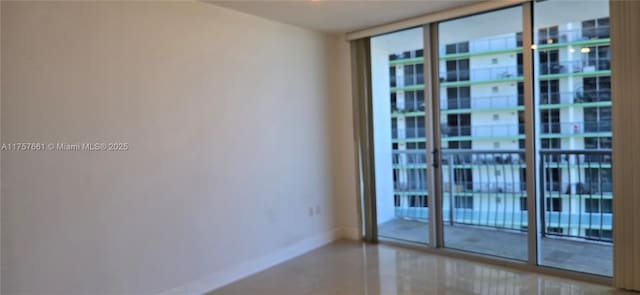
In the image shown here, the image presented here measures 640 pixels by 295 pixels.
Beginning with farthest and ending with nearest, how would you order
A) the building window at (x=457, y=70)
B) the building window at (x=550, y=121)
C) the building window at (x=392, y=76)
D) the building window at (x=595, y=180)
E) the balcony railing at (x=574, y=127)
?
the building window at (x=392, y=76), the building window at (x=457, y=70), the building window at (x=595, y=180), the building window at (x=550, y=121), the balcony railing at (x=574, y=127)

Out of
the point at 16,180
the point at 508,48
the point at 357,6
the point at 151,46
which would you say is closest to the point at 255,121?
the point at 151,46

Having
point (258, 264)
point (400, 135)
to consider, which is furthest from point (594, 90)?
point (258, 264)

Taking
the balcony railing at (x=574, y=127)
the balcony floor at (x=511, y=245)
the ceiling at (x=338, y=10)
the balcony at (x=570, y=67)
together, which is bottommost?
the balcony floor at (x=511, y=245)

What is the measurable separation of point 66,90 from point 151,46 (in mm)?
645

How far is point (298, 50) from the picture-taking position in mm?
4027

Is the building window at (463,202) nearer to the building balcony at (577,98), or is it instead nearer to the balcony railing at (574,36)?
the building balcony at (577,98)

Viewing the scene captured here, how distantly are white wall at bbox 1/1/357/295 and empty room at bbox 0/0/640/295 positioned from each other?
1 centimetres

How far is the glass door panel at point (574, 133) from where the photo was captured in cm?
333

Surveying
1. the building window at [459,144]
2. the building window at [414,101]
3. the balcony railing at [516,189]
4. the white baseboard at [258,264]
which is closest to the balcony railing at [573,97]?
the balcony railing at [516,189]

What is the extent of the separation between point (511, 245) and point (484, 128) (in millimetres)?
1186

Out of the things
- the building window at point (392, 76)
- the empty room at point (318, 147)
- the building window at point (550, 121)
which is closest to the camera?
the empty room at point (318, 147)

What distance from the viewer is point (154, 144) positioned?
2.81 metres

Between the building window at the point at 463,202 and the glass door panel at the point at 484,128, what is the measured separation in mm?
11

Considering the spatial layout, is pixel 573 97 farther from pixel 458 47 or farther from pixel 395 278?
pixel 395 278
